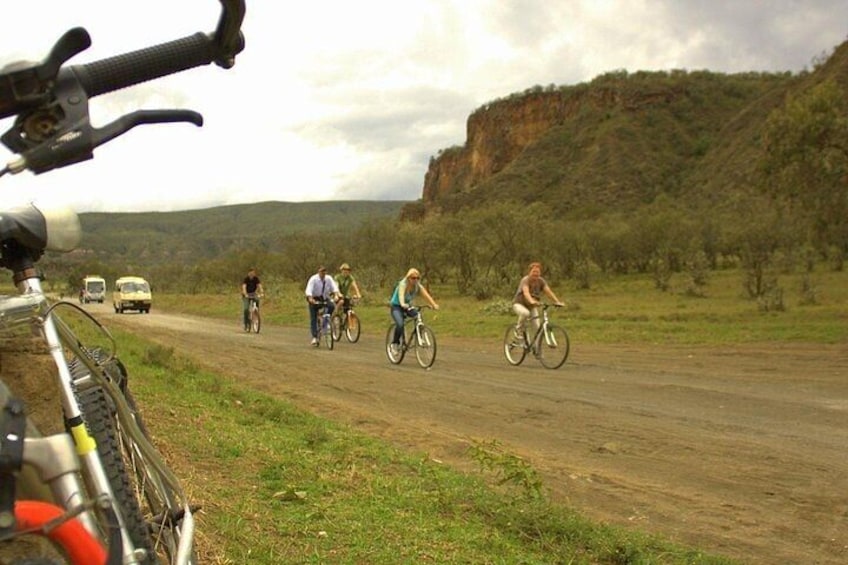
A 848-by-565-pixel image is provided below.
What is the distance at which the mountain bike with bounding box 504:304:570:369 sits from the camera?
574 inches

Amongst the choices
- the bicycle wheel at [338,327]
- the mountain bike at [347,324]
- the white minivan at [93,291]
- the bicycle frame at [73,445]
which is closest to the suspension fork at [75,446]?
the bicycle frame at [73,445]

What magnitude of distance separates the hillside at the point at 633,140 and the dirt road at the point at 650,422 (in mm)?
60005

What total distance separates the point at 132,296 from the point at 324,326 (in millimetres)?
25521

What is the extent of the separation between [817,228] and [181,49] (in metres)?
23.5

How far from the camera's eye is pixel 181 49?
6.26 feet

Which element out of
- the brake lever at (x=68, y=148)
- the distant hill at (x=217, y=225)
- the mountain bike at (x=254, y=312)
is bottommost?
the mountain bike at (x=254, y=312)

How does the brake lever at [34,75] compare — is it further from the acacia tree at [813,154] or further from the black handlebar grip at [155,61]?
the acacia tree at [813,154]

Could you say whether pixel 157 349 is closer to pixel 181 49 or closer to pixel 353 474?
pixel 353 474

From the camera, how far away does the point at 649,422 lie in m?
9.31

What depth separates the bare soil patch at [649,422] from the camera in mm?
5910

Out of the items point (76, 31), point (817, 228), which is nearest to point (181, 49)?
point (76, 31)

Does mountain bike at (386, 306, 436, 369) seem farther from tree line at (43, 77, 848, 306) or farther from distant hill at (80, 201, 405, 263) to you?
distant hill at (80, 201, 405, 263)

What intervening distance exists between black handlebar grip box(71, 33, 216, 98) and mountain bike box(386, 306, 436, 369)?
12819 mm

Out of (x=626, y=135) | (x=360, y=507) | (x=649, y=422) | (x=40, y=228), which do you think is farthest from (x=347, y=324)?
(x=626, y=135)
